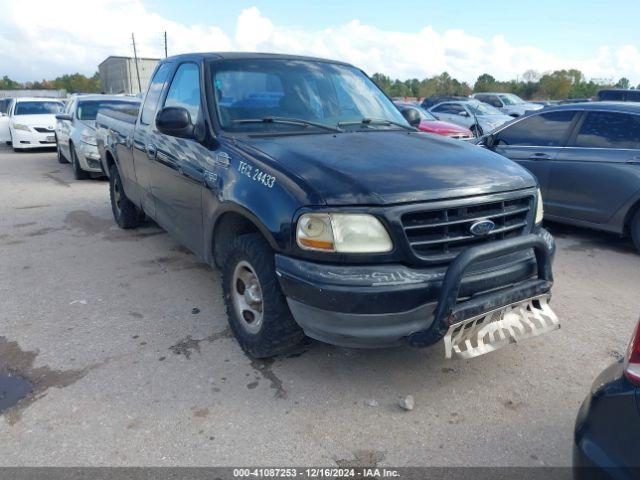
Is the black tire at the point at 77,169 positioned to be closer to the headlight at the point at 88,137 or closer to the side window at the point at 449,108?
the headlight at the point at 88,137

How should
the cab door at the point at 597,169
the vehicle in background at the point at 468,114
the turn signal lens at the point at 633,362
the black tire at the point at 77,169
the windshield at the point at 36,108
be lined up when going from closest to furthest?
1. the turn signal lens at the point at 633,362
2. the cab door at the point at 597,169
3. the black tire at the point at 77,169
4. the windshield at the point at 36,108
5. the vehicle in background at the point at 468,114

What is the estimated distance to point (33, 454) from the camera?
2.48 m

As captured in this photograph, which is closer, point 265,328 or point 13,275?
point 265,328

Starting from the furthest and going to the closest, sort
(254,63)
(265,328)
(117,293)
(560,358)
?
(117,293), (254,63), (560,358), (265,328)

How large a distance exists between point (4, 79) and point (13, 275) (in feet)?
389

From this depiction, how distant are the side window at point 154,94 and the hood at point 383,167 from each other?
1833mm

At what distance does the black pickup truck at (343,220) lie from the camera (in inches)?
101

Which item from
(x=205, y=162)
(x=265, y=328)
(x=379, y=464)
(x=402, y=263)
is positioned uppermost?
(x=205, y=162)

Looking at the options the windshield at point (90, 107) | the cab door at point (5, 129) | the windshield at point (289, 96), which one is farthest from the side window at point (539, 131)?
the cab door at point (5, 129)

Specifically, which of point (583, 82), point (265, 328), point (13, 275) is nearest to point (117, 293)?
point (13, 275)

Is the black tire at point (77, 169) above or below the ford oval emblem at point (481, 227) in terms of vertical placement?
below

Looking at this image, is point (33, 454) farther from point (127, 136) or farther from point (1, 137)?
point (1, 137)

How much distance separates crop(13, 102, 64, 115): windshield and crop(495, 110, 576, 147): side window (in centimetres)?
1391

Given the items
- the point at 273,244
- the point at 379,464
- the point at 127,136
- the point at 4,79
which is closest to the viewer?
the point at 379,464
